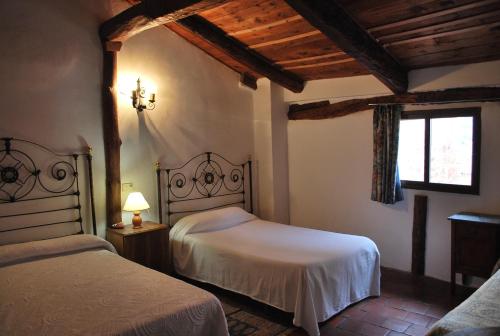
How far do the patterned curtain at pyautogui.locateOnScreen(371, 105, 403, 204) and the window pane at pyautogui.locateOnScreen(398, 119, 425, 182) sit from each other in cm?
13

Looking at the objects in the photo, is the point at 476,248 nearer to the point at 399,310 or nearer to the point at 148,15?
the point at 399,310

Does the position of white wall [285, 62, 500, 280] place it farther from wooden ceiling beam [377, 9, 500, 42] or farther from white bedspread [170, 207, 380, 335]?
white bedspread [170, 207, 380, 335]

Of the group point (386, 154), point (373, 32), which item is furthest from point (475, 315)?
point (386, 154)

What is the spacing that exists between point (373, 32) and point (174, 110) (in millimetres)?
2289

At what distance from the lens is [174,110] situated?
4625 millimetres

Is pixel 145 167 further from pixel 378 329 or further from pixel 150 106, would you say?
pixel 378 329

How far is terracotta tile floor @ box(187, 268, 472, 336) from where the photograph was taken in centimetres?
Result: 323

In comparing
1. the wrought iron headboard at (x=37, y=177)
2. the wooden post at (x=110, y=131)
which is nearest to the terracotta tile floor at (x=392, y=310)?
the wooden post at (x=110, y=131)

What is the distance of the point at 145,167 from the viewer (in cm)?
438

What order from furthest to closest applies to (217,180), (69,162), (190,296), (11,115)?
(217,180) < (69,162) < (11,115) < (190,296)

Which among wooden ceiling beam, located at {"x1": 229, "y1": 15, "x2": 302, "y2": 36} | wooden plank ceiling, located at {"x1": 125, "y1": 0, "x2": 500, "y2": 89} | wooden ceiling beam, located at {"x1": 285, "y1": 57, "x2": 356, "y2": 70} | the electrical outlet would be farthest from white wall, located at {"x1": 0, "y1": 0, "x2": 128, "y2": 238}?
wooden ceiling beam, located at {"x1": 285, "y1": 57, "x2": 356, "y2": 70}

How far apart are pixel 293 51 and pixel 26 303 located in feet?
11.3

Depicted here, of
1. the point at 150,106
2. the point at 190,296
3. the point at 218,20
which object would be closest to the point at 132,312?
the point at 190,296

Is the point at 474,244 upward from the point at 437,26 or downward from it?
downward
